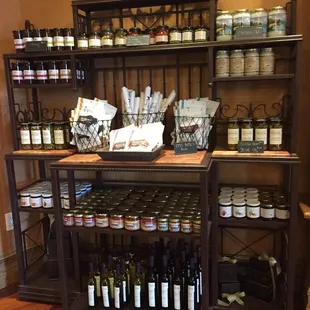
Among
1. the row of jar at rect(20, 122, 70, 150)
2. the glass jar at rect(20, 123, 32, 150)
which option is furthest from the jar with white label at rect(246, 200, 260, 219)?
the glass jar at rect(20, 123, 32, 150)

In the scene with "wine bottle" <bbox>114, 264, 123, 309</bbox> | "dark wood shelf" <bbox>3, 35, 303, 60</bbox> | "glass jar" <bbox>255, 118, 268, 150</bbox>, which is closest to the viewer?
"dark wood shelf" <bbox>3, 35, 303, 60</bbox>

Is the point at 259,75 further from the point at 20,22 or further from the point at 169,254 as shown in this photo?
the point at 20,22

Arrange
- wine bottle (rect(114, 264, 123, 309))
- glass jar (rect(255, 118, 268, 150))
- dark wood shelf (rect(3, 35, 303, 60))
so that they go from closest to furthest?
dark wood shelf (rect(3, 35, 303, 60)) → glass jar (rect(255, 118, 268, 150)) → wine bottle (rect(114, 264, 123, 309))

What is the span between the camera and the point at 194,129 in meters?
1.85

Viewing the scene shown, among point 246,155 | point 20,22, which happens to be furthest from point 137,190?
point 20,22

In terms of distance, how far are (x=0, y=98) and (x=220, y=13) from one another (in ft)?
4.61

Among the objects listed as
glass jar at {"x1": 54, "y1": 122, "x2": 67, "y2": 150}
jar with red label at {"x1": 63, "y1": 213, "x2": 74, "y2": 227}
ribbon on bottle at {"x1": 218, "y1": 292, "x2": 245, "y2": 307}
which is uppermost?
glass jar at {"x1": 54, "y1": 122, "x2": 67, "y2": 150}

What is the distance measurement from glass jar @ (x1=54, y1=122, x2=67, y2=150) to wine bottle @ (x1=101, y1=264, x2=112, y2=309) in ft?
2.30

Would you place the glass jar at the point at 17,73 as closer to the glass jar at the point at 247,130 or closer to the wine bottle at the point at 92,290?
the wine bottle at the point at 92,290

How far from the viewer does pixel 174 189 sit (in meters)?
2.22

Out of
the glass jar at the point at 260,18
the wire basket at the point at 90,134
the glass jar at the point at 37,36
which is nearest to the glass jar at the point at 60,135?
the wire basket at the point at 90,134

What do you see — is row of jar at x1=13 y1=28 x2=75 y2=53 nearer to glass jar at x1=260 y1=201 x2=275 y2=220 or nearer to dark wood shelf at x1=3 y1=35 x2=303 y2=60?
dark wood shelf at x1=3 y1=35 x2=303 y2=60

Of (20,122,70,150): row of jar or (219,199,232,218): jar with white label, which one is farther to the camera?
(20,122,70,150): row of jar

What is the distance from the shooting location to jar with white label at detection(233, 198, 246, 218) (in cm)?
186
